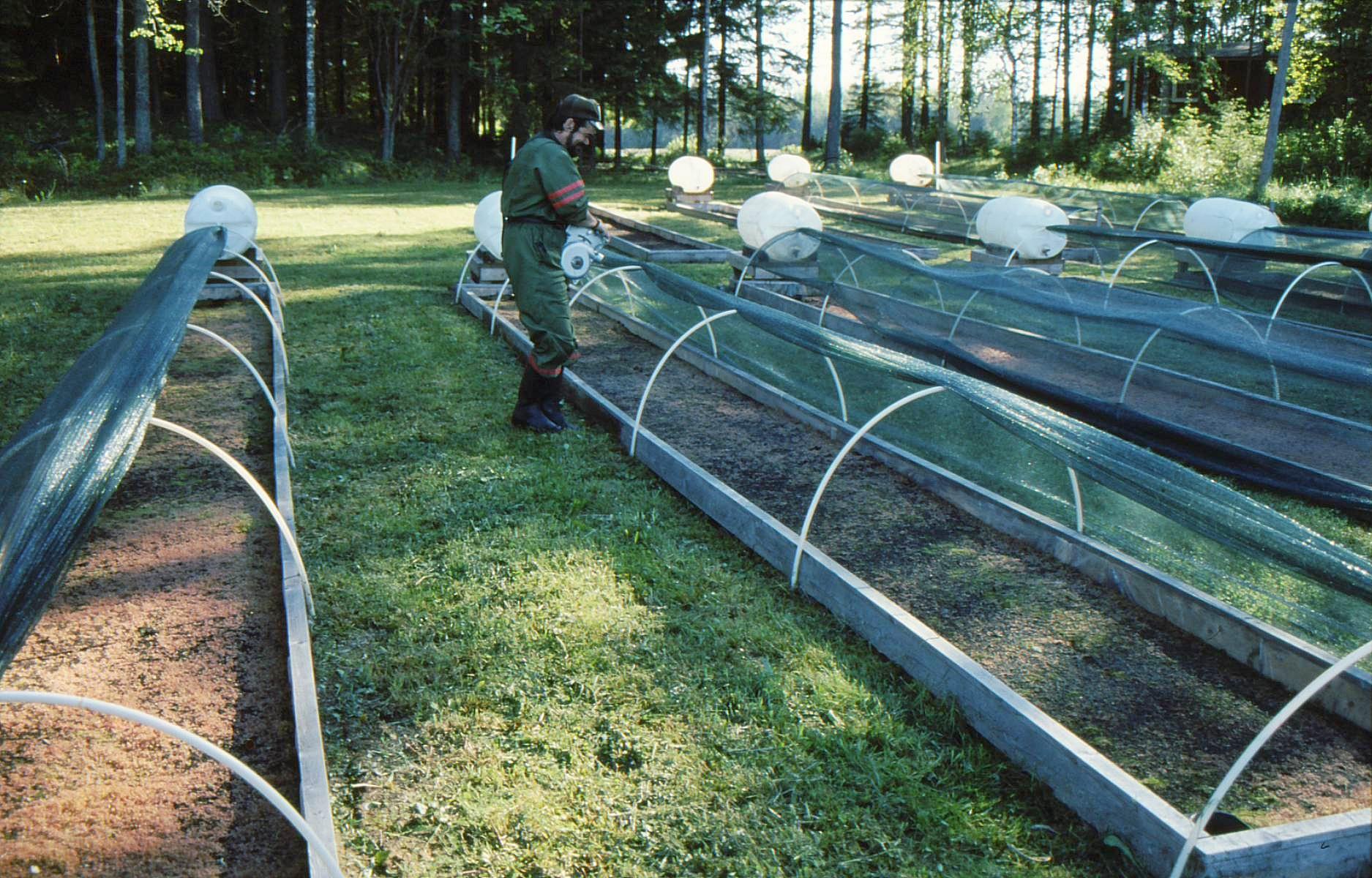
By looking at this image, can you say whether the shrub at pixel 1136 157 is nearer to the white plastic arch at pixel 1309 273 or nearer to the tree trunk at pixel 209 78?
the white plastic arch at pixel 1309 273

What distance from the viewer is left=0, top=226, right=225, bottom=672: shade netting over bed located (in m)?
2.64

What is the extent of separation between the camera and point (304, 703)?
11.7 feet

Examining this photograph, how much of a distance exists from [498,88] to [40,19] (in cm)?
1682

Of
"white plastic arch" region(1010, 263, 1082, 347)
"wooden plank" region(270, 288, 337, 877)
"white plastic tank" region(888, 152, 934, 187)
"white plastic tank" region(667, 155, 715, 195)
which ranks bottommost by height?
"wooden plank" region(270, 288, 337, 877)

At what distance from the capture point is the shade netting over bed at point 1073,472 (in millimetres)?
3115

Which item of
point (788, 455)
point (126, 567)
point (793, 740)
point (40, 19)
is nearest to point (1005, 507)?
point (788, 455)

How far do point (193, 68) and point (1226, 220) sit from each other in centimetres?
2441

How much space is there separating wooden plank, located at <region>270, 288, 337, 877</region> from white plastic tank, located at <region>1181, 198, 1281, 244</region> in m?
13.5

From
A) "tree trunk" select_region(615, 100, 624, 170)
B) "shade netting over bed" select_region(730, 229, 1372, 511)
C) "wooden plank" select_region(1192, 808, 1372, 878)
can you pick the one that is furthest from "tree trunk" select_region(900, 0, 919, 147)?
"wooden plank" select_region(1192, 808, 1372, 878)

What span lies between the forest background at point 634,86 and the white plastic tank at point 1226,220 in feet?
13.7

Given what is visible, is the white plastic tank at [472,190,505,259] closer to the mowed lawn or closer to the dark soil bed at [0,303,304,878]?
the mowed lawn

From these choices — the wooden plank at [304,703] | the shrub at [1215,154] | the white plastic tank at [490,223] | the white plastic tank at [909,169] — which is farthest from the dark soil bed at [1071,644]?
the white plastic tank at [909,169]

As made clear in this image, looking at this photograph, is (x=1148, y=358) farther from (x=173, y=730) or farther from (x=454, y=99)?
(x=454, y=99)

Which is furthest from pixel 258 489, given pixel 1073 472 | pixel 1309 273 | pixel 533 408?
pixel 1309 273
